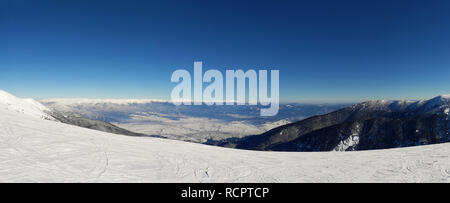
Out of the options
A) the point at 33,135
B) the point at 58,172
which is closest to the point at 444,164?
the point at 58,172

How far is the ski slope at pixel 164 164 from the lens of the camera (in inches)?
435

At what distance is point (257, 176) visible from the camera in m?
12.5

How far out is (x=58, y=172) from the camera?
10719mm

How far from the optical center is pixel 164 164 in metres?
13.6

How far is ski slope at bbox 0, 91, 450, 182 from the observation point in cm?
1105
